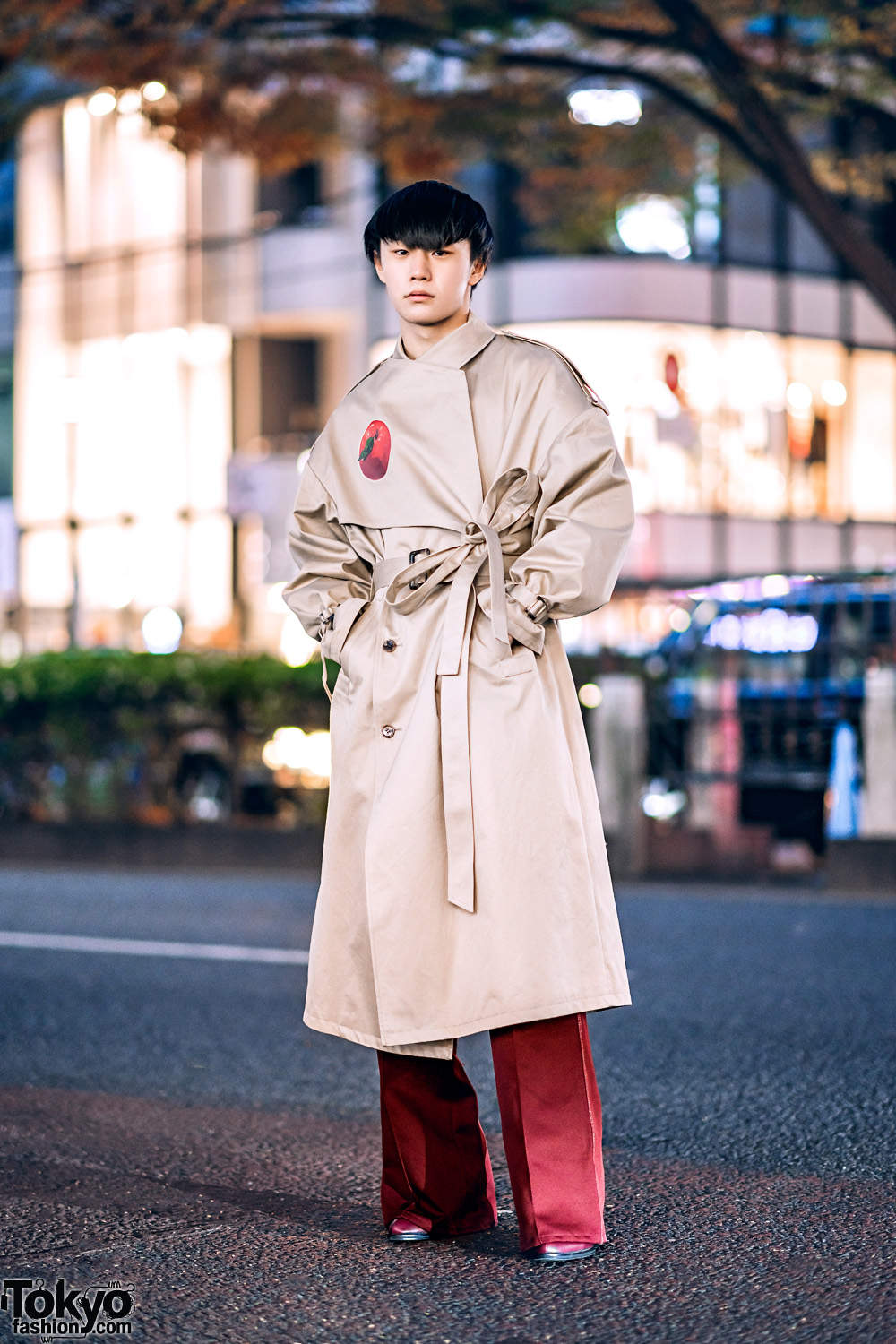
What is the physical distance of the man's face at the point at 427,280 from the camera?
10.5ft

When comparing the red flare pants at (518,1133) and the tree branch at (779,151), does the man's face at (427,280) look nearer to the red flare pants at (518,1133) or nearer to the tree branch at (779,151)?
the red flare pants at (518,1133)

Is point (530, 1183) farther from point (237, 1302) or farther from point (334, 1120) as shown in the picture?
point (334, 1120)

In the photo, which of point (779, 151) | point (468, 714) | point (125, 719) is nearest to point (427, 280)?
point (468, 714)

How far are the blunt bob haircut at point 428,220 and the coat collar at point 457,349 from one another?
0.15 m

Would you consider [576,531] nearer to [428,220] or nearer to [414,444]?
[414,444]

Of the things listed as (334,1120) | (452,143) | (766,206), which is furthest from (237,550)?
(334,1120)

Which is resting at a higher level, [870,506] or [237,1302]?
[870,506]

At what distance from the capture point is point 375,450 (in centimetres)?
325

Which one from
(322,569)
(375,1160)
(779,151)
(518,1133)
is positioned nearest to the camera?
(518,1133)

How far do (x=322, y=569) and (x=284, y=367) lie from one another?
24.0 m

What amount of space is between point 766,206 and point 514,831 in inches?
929

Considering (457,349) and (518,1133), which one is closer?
(518,1133)

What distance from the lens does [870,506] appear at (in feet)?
86.2

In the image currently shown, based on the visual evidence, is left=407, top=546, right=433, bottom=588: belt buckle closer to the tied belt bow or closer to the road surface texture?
the tied belt bow
